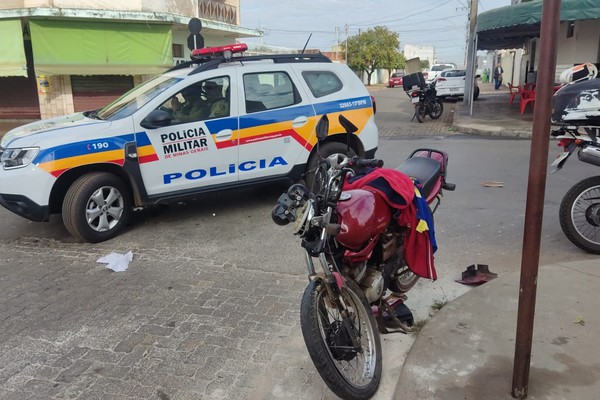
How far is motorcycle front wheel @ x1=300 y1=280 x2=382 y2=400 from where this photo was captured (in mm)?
2613

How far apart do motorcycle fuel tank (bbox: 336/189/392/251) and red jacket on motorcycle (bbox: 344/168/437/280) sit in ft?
0.46

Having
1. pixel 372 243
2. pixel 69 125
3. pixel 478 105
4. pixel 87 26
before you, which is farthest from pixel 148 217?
pixel 478 105

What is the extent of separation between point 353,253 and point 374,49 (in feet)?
202

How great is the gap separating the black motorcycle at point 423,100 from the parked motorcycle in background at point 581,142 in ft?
41.5

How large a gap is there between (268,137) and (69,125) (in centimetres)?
228

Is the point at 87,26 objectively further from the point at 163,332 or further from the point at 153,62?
the point at 163,332

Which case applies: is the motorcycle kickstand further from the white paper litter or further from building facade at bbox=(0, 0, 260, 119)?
building facade at bbox=(0, 0, 260, 119)

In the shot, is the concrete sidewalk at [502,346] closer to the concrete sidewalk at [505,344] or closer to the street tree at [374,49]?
the concrete sidewalk at [505,344]

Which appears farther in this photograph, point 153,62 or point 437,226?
point 153,62

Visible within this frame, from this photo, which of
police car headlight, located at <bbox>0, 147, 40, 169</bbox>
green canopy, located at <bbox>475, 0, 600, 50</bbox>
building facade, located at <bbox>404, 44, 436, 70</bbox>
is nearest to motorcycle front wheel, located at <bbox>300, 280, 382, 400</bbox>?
police car headlight, located at <bbox>0, 147, 40, 169</bbox>

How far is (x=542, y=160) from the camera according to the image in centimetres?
252

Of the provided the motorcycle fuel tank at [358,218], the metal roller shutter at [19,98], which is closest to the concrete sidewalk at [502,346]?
the motorcycle fuel tank at [358,218]

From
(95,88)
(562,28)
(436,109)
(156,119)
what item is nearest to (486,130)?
(436,109)

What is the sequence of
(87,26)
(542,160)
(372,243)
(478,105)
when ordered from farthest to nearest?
(478,105)
(87,26)
(372,243)
(542,160)
